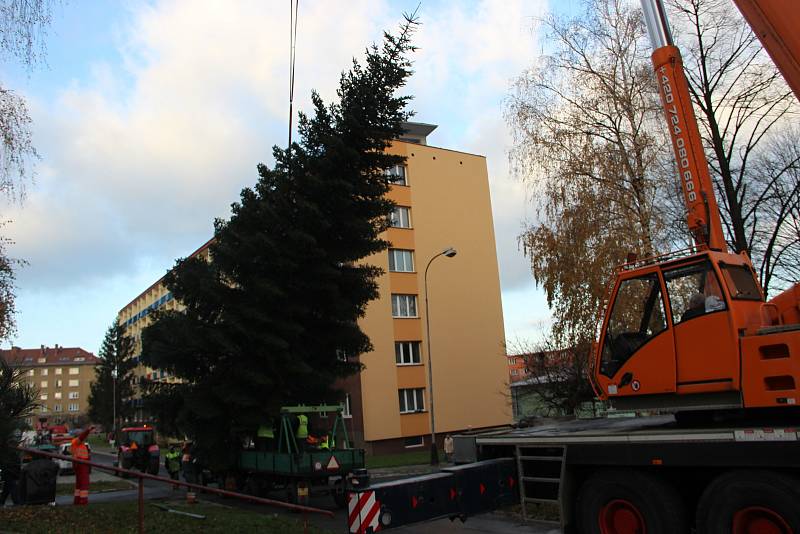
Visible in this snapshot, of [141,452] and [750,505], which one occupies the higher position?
[750,505]

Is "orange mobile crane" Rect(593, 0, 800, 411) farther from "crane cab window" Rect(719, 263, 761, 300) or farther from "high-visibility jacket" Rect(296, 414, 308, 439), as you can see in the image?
"high-visibility jacket" Rect(296, 414, 308, 439)

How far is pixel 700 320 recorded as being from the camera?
6.83 meters

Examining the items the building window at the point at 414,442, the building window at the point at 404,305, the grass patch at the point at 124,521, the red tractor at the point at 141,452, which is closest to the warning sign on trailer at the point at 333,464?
the grass patch at the point at 124,521

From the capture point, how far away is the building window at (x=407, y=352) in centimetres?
3422

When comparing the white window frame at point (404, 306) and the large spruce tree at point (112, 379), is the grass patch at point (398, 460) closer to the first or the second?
the white window frame at point (404, 306)

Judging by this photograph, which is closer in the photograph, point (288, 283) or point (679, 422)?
point (679, 422)

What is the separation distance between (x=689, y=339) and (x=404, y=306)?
2835 cm

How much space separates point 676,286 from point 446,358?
29.1 m

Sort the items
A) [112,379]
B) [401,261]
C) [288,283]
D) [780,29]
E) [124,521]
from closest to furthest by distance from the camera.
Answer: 1. [780,29]
2. [124,521]
3. [288,283]
4. [401,261]
5. [112,379]

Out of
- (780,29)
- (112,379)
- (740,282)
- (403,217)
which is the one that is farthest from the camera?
(112,379)

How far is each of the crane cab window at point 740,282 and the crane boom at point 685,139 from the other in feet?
1.47

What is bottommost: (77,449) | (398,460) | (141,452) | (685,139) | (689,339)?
(398,460)

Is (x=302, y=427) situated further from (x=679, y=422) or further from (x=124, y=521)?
(x=679, y=422)

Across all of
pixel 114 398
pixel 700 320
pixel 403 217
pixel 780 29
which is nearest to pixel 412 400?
pixel 403 217
